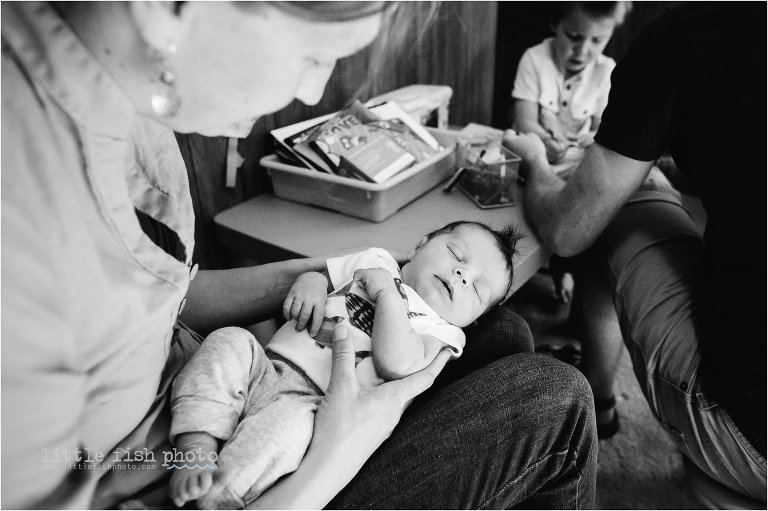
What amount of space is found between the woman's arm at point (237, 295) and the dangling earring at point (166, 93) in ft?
1.74

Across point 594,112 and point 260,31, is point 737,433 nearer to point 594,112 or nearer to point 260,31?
point 260,31

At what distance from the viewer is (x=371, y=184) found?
4.35 ft

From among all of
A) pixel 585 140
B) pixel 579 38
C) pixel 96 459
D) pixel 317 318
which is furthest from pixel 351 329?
pixel 579 38

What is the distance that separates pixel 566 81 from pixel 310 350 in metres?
1.72

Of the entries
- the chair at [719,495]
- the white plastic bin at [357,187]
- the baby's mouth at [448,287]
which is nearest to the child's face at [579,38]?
the white plastic bin at [357,187]

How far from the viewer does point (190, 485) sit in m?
0.65

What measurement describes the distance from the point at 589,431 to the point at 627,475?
34.5 inches

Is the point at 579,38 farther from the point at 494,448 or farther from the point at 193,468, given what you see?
the point at 193,468

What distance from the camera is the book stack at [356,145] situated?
1.39 m

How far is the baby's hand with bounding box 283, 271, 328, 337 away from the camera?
3.18ft

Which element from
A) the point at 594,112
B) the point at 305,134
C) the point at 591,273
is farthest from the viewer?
the point at 594,112

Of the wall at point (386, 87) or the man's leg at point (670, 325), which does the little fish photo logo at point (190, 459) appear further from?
the man's leg at point (670, 325)

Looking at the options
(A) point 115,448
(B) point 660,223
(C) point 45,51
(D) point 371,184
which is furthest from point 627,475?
(C) point 45,51

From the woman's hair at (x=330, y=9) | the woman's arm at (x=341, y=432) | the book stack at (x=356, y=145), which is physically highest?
the woman's hair at (x=330, y=9)
